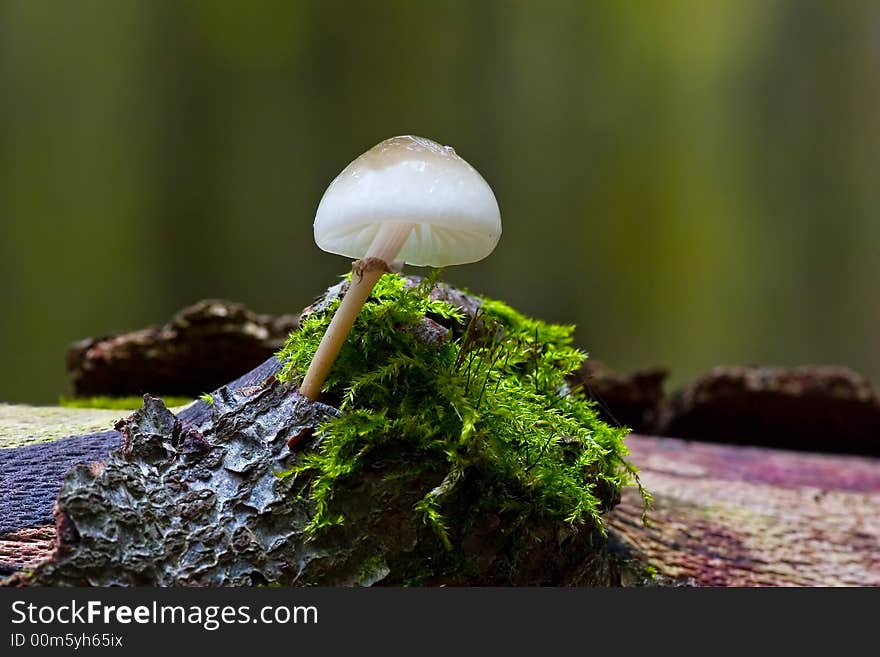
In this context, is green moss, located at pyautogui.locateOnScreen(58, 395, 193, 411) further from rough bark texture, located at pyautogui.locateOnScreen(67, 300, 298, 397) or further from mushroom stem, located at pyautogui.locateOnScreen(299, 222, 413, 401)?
mushroom stem, located at pyautogui.locateOnScreen(299, 222, 413, 401)

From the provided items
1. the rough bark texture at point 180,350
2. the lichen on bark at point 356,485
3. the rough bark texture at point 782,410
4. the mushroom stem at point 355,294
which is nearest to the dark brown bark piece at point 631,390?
the rough bark texture at point 782,410

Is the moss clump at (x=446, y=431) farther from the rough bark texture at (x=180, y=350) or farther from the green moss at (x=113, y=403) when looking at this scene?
the rough bark texture at (x=180, y=350)

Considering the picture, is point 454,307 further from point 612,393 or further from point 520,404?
point 612,393

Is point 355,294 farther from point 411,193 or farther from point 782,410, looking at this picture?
point 782,410

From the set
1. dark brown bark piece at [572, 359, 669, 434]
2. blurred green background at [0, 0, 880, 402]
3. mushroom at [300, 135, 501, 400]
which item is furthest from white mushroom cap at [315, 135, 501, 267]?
blurred green background at [0, 0, 880, 402]

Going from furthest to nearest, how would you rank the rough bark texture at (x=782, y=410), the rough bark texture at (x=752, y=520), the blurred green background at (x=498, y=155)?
the blurred green background at (x=498, y=155) < the rough bark texture at (x=782, y=410) < the rough bark texture at (x=752, y=520)
